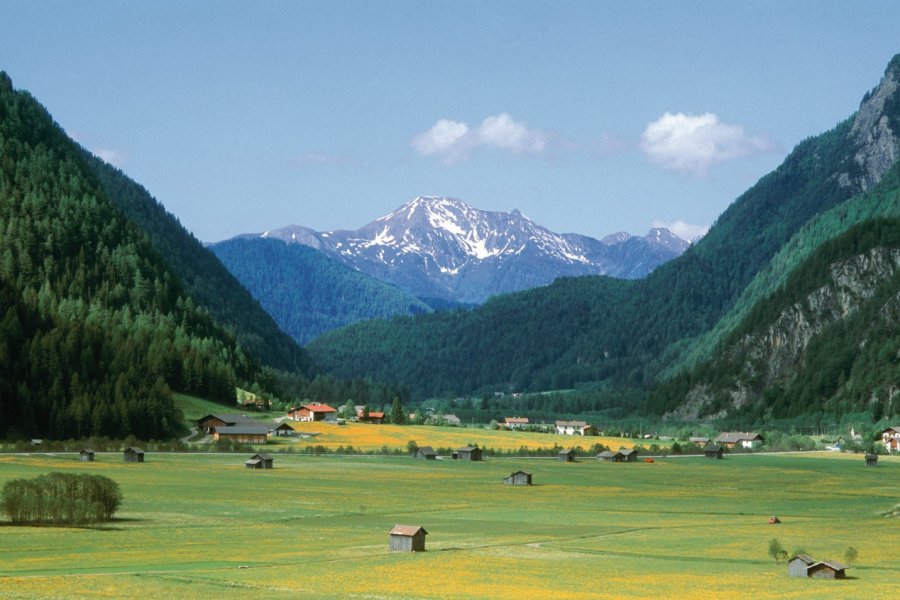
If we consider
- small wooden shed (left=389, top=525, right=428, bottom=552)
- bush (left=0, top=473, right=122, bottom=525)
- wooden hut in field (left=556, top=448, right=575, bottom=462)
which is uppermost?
wooden hut in field (left=556, top=448, right=575, bottom=462)

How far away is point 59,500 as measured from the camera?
9256cm

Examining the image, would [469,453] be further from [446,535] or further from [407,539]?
[407,539]

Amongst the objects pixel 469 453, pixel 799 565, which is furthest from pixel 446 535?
pixel 469 453

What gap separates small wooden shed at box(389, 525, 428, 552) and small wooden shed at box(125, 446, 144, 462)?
258 ft

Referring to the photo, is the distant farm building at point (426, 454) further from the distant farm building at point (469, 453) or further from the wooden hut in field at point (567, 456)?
the wooden hut in field at point (567, 456)

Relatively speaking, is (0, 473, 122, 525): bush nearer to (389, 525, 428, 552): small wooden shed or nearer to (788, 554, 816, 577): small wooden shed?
(389, 525, 428, 552): small wooden shed

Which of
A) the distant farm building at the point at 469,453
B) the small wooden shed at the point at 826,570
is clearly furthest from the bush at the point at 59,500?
the distant farm building at the point at 469,453

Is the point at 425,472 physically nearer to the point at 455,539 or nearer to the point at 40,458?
the point at 40,458

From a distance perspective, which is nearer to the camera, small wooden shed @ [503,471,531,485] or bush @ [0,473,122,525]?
bush @ [0,473,122,525]

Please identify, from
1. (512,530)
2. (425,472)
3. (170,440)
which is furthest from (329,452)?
(512,530)

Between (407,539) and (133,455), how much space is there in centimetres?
8026

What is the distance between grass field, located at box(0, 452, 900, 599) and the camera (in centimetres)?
6356

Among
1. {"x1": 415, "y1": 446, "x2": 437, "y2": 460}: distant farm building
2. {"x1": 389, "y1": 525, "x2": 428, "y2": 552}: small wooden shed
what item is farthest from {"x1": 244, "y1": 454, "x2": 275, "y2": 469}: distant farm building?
{"x1": 389, "y1": 525, "x2": 428, "y2": 552}: small wooden shed

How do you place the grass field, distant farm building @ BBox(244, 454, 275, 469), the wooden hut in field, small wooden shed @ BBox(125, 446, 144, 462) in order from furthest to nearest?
the wooden hut in field, small wooden shed @ BBox(125, 446, 144, 462), distant farm building @ BBox(244, 454, 275, 469), the grass field
